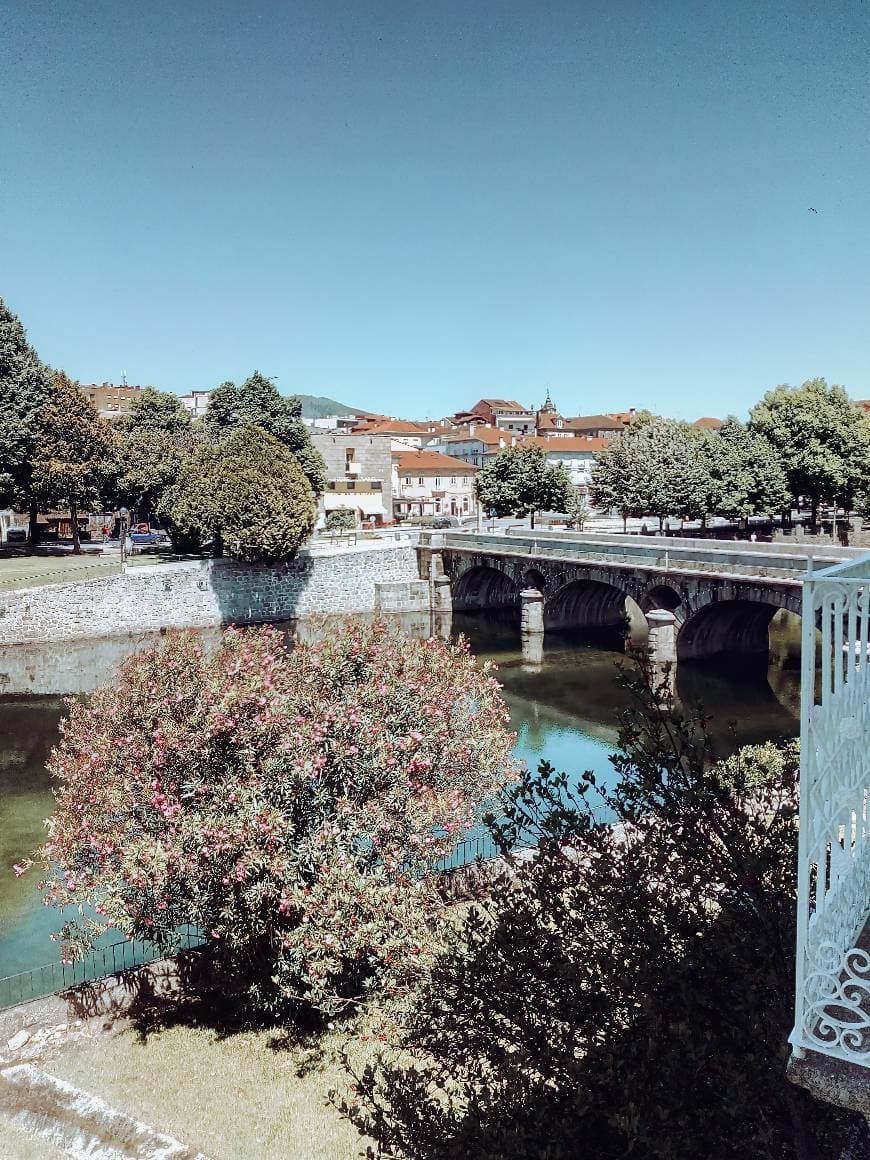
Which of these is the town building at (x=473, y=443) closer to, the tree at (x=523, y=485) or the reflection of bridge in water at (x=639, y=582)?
the tree at (x=523, y=485)

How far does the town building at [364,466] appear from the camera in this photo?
72000 millimetres

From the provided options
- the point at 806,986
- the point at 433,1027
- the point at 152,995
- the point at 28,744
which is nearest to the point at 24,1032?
the point at 152,995

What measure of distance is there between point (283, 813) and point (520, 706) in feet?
69.4

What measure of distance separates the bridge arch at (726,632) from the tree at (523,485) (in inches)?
928

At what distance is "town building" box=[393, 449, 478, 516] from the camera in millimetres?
85688

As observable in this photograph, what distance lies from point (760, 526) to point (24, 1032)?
6146cm

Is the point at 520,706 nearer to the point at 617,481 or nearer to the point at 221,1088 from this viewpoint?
the point at 221,1088

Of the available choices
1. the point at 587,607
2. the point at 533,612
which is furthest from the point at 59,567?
the point at 587,607

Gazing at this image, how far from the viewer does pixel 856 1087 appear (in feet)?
10.2

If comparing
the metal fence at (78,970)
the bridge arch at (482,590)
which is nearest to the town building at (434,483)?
the bridge arch at (482,590)

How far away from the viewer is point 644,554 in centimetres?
3656

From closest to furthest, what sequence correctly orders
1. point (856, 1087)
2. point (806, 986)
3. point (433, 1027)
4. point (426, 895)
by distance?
point (856, 1087)
point (806, 986)
point (433, 1027)
point (426, 895)

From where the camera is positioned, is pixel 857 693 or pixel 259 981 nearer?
pixel 857 693

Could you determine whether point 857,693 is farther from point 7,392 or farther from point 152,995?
point 7,392
